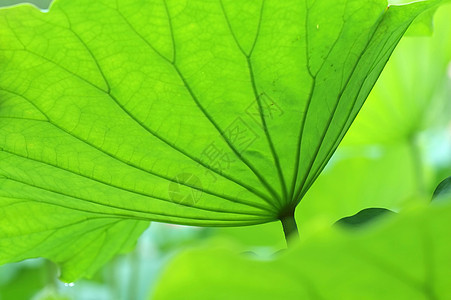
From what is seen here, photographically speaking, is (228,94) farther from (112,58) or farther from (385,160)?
(385,160)

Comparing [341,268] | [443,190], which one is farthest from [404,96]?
[341,268]

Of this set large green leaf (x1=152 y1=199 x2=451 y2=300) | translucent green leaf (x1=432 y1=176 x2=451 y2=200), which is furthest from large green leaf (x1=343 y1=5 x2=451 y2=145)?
large green leaf (x1=152 y1=199 x2=451 y2=300)

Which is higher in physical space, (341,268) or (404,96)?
(404,96)

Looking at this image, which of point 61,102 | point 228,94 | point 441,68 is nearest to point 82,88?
point 61,102

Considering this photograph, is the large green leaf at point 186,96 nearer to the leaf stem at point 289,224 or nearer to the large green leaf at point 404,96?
the leaf stem at point 289,224

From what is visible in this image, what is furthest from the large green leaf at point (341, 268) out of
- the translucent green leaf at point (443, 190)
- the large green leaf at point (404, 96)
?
the large green leaf at point (404, 96)

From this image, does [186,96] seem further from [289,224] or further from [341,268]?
[341,268]

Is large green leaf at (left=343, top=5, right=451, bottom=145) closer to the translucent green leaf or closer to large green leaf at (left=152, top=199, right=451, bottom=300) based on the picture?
the translucent green leaf
